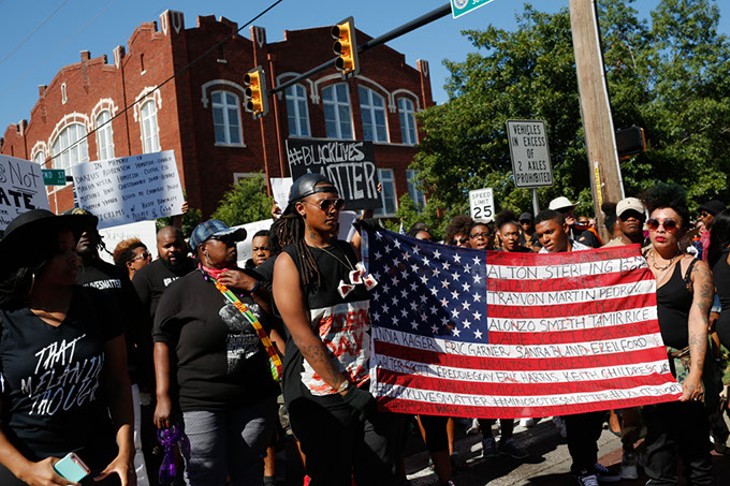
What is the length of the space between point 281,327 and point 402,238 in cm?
103

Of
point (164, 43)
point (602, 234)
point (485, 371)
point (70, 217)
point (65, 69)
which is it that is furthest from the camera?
point (65, 69)

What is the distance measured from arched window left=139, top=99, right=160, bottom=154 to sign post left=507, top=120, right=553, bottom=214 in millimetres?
22657

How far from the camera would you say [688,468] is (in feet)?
13.4

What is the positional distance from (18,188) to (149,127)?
2427 cm

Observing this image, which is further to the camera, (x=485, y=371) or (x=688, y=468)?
(x=485, y=371)

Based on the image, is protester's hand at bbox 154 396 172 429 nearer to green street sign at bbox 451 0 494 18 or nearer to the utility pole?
the utility pole

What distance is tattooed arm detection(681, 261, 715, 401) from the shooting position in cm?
392

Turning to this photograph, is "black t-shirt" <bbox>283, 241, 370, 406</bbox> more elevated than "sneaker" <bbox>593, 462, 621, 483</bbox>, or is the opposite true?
"black t-shirt" <bbox>283, 241, 370, 406</bbox>

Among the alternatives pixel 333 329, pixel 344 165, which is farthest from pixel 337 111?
pixel 333 329

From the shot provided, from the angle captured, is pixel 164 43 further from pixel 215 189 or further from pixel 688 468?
pixel 688 468

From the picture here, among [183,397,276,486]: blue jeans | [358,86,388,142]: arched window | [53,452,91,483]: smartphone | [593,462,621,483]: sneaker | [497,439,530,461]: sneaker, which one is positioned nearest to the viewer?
[53,452,91,483]: smartphone

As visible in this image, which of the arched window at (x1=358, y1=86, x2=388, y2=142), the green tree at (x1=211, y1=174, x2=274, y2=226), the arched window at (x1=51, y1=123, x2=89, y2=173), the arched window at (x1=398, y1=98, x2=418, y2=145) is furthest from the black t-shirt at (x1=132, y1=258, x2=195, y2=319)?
the arched window at (x1=398, y1=98, x2=418, y2=145)

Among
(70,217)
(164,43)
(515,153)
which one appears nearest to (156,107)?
(164,43)

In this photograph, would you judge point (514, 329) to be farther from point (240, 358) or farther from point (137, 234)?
point (137, 234)
